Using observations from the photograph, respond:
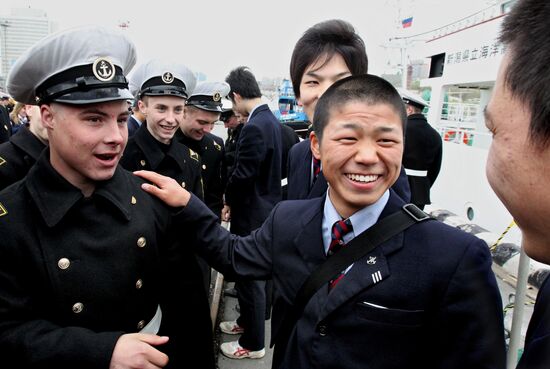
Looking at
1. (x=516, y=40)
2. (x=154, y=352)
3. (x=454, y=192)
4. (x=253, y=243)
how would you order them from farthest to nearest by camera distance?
(x=454, y=192)
(x=253, y=243)
(x=154, y=352)
(x=516, y=40)

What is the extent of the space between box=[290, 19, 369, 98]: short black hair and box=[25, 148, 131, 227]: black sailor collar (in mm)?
1335

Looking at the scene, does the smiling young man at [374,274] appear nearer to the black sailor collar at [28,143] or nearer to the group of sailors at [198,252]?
the group of sailors at [198,252]

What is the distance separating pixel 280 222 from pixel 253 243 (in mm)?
212

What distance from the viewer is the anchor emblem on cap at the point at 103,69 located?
1515 millimetres

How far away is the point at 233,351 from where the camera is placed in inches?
134

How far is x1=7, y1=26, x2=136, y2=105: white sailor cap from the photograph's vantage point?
147 centimetres

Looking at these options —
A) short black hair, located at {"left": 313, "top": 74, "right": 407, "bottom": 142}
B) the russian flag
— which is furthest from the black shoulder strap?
the russian flag

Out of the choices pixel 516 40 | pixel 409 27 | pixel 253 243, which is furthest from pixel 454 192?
pixel 409 27

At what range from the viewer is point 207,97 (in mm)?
3910

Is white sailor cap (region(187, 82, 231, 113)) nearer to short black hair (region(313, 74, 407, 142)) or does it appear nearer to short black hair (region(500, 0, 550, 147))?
short black hair (region(313, 74, 407, 142))

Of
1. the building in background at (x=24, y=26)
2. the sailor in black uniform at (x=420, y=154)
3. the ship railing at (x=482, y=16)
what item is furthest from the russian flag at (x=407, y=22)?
the building in background at (x=24, y=26)

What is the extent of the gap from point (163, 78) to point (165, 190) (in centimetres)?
146

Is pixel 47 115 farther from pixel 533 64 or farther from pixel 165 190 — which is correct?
pixel 533 64

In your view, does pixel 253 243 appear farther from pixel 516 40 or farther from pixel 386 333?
pixel 516 40
